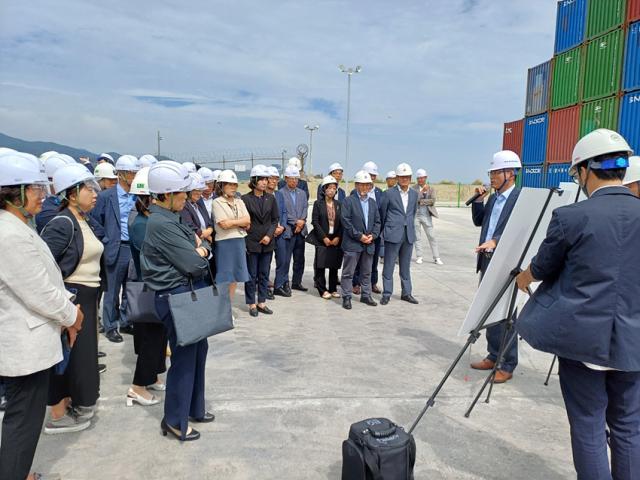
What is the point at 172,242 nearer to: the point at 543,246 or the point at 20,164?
the point at 20,164

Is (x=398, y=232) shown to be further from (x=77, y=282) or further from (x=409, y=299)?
(x=77, y=282)

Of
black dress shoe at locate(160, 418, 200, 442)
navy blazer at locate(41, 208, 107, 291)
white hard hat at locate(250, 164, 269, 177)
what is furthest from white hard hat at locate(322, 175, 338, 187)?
black dress shoe at locate(160, 418, 200, 442)

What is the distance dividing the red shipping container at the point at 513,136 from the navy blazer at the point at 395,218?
13.5 m

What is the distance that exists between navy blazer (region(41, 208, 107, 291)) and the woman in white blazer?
0.74m

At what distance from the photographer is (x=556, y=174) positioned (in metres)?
15.7

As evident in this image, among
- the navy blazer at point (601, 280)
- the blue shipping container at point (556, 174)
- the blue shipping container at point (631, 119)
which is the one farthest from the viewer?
the blue shipping container at point (556, 174)

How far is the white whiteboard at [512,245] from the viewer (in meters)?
3.08

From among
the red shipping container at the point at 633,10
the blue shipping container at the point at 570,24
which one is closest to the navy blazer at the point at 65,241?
the red shipping container at the point at 633,10

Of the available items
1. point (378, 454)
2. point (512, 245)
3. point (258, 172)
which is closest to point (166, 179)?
point (378, 454)

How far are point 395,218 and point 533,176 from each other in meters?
12.1

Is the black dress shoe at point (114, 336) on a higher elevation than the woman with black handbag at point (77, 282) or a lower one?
lower

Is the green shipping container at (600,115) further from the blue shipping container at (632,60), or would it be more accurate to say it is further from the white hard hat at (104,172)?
the white hard hat at (104,172)

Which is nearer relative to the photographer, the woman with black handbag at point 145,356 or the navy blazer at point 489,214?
the woman with black handbag at point 145,356

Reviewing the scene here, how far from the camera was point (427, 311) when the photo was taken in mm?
6969
